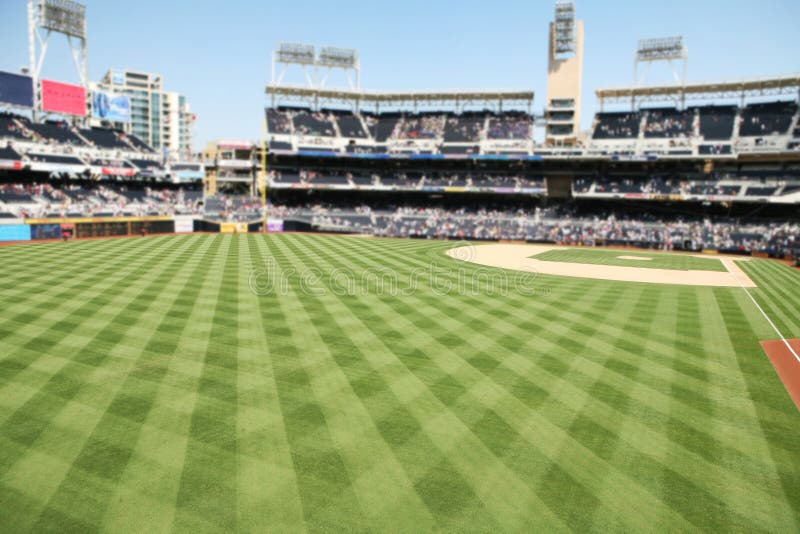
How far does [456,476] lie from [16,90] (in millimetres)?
64654

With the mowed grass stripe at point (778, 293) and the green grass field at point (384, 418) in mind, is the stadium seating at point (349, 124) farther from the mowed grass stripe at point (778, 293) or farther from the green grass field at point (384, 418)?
the green grass field at point (384, 418)

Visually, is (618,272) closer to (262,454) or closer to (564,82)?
(262,454)

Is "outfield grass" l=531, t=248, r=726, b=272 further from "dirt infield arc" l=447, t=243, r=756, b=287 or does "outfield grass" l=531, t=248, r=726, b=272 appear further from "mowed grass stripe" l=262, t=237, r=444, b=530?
"mowed grass stripe" l=262, t=237, r=444, b=530

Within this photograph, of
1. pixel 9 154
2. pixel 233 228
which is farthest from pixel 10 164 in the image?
pixel 233 228

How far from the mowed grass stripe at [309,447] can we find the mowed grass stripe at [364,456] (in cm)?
12

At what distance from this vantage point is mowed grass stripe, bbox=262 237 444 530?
6.64m

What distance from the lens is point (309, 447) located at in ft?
27.2

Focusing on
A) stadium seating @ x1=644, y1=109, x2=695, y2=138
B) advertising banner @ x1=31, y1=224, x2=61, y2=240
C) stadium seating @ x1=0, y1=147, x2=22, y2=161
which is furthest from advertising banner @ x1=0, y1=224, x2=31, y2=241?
stadium seating @ x1=644, y1=109, x2=695, y2=138

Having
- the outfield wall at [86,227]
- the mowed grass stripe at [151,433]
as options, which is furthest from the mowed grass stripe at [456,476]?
the outfield wall at [86,227]

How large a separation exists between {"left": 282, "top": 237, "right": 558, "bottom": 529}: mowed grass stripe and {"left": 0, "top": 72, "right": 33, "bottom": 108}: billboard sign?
6199cm

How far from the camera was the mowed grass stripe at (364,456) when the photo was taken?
664 centimetres

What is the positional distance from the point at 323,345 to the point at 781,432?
399 inches

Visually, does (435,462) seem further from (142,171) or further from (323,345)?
(142,171)

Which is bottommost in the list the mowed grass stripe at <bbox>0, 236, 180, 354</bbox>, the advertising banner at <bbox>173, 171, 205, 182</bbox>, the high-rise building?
the mowed grass stripe at <bbox>0, 236, 180, 354</bbox>
